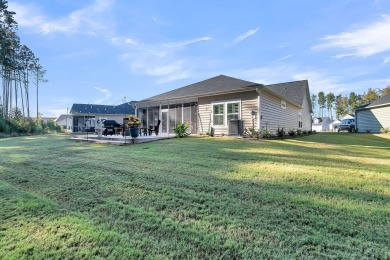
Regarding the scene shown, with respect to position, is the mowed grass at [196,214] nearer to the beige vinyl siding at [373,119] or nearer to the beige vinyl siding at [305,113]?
the beige vinyl siding at [305,113]

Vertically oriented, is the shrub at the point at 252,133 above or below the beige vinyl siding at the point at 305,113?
below

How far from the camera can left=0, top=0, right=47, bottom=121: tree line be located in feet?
73.9

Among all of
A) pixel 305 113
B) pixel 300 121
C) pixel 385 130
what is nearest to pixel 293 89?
pixel 300 121

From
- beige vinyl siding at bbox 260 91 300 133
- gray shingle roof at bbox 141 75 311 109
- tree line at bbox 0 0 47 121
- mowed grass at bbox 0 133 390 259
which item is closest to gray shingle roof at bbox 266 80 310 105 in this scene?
gray shingle roof at bbox 141 75 311 109

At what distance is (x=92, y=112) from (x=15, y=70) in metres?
9.83

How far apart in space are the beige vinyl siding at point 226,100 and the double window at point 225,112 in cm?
21

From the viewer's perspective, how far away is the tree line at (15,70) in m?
22.5

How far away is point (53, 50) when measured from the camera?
1962 centimetres

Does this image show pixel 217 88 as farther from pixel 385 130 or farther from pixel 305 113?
pixel 385 130

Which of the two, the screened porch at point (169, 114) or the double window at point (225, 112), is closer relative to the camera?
the double window at point (225, 112)

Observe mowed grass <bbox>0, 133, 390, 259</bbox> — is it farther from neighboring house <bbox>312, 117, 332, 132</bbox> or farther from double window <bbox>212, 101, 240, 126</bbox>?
neighboring house <bbox>312, 117, 332, 132</bbox>

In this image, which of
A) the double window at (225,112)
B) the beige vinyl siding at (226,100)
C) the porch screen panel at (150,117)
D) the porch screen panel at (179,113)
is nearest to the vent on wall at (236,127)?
the beige vinyl siding at (226,100)

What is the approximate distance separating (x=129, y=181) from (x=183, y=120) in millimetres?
12077

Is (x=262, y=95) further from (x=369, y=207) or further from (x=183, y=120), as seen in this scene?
(x=369, y=207)
